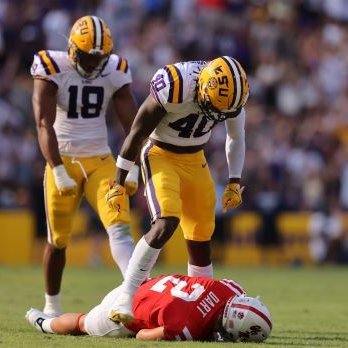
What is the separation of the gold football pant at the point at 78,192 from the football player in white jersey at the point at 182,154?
53 centimetres

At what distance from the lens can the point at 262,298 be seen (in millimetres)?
9438

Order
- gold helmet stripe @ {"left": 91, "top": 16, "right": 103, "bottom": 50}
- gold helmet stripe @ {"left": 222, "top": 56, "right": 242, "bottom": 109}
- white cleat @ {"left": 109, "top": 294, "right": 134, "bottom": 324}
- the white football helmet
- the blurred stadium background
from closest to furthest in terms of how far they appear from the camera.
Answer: the white football helmet
white cleat @ {"left": 109, "top": 294, "right": 134, "bottom": 324}
gold helmet stripe @ {"left": 222, "top": 56, "right": 242, "bottom": 109}
gold helmet stripe @ {"left": 91, "top": 16, "right": 103, "bottom": 50}
the blurred stadium background

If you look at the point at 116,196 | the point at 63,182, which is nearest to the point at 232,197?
the point at 116,196

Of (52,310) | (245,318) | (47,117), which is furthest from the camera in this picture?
(52,310)

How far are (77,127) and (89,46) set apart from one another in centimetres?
59

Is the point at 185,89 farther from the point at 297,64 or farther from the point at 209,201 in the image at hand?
the point at 297,64

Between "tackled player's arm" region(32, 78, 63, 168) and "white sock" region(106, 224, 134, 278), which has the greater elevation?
"tackled player's arm" region(32, 78, 63, 168)

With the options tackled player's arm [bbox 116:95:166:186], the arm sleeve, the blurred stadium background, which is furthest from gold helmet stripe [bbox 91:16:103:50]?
the blurred stadium background

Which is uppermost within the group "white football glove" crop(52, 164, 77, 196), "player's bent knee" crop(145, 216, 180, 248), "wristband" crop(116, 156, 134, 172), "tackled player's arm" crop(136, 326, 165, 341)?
"wristband" crop(116, 156, 134, 172)

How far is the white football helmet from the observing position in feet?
18.6

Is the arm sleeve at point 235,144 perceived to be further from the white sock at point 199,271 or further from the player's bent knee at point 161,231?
the player's bent knee at point 161,231

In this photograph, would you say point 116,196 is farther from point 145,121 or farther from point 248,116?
point 248,116

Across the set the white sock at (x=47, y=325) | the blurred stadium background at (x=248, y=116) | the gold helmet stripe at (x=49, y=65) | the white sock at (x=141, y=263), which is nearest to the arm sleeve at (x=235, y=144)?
the white sock at (x=141, y=263)

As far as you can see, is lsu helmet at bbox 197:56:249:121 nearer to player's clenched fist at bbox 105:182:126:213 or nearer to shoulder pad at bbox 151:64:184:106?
shoulder pad at bbox 151:64:184:106
